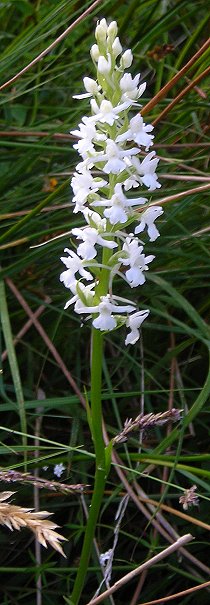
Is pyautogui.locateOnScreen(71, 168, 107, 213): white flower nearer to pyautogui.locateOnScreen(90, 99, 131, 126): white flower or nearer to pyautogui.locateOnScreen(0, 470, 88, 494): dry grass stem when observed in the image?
pyautogui.locateOnScreen(90, 99, 131, 126): white flower

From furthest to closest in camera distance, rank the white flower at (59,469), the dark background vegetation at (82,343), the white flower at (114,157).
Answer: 1. the dark background vegetation at (82,343)
2. the white flower at (59,469)
3. the white flower at (114,157)

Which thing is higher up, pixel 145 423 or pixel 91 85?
pixel 91 85

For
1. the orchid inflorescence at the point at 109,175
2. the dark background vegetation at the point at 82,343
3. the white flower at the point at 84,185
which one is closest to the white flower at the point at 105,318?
the orchid inflorescence at the point at 109,175

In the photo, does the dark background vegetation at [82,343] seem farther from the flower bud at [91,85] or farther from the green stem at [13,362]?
the flower bud at [91,85]

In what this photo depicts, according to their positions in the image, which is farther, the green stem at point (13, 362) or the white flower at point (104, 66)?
the green stem at point (13, 362)

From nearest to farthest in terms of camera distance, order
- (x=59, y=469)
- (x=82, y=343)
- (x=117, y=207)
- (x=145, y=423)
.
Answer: (x=117, y=207), (x=145, y=423), (x=59, y=469), (x=82, y=343)

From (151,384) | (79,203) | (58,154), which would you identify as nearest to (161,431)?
(151,384)

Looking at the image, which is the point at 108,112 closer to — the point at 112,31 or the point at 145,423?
the point at 112,31

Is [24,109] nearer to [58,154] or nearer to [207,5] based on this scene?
[58,154]

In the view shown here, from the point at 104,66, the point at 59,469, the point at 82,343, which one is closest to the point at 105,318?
the point at 104,66
